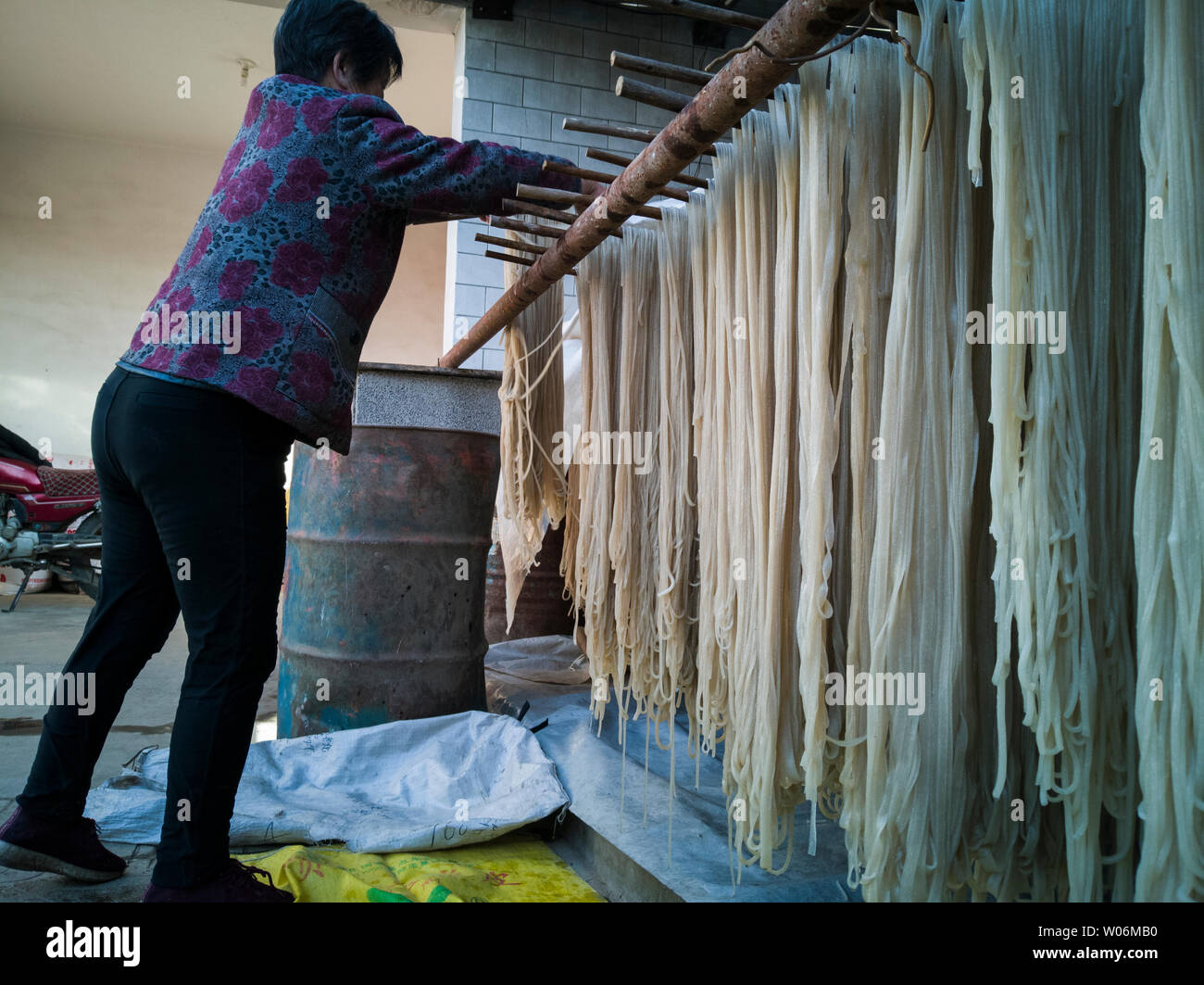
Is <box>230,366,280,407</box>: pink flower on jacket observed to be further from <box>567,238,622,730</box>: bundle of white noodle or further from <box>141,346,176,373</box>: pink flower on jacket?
<box>567,238,622,730</box>: bundle of white noodle

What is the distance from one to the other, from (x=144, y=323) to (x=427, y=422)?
131cm

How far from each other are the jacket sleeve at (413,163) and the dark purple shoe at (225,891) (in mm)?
1179

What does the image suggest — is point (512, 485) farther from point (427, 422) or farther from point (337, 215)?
point (337, 215)

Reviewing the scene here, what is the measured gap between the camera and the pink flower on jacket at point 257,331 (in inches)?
57.2

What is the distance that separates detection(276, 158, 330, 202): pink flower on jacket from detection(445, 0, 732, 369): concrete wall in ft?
9.87

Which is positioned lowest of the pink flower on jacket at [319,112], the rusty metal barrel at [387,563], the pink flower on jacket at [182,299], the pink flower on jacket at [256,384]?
the rusty metal barrel at [387,563]

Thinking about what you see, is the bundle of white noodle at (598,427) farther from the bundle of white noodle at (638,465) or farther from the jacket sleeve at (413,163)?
the jacket sleeve at (413,163)

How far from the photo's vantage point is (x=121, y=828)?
201 cm

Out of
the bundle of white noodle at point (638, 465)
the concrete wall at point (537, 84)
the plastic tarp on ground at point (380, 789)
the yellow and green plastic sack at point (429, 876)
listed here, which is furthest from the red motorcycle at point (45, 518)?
the bundle of white noodle at point (638, 465)

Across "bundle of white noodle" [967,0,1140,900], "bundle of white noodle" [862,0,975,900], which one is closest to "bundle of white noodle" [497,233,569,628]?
"bundle of white noodle" [862,0,975,900]

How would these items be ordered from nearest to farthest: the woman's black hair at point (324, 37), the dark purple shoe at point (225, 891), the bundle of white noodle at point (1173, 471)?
1. the bundle of white noodle at point (1173, 471)
2. the dark purple shoe at point (225, 891)
3. the woman's black hair at point (324, 37)

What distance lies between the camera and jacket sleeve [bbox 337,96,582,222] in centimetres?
155

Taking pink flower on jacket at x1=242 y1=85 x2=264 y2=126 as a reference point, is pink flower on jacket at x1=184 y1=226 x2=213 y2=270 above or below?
below

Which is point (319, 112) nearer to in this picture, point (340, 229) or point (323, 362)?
point (340, 229)
